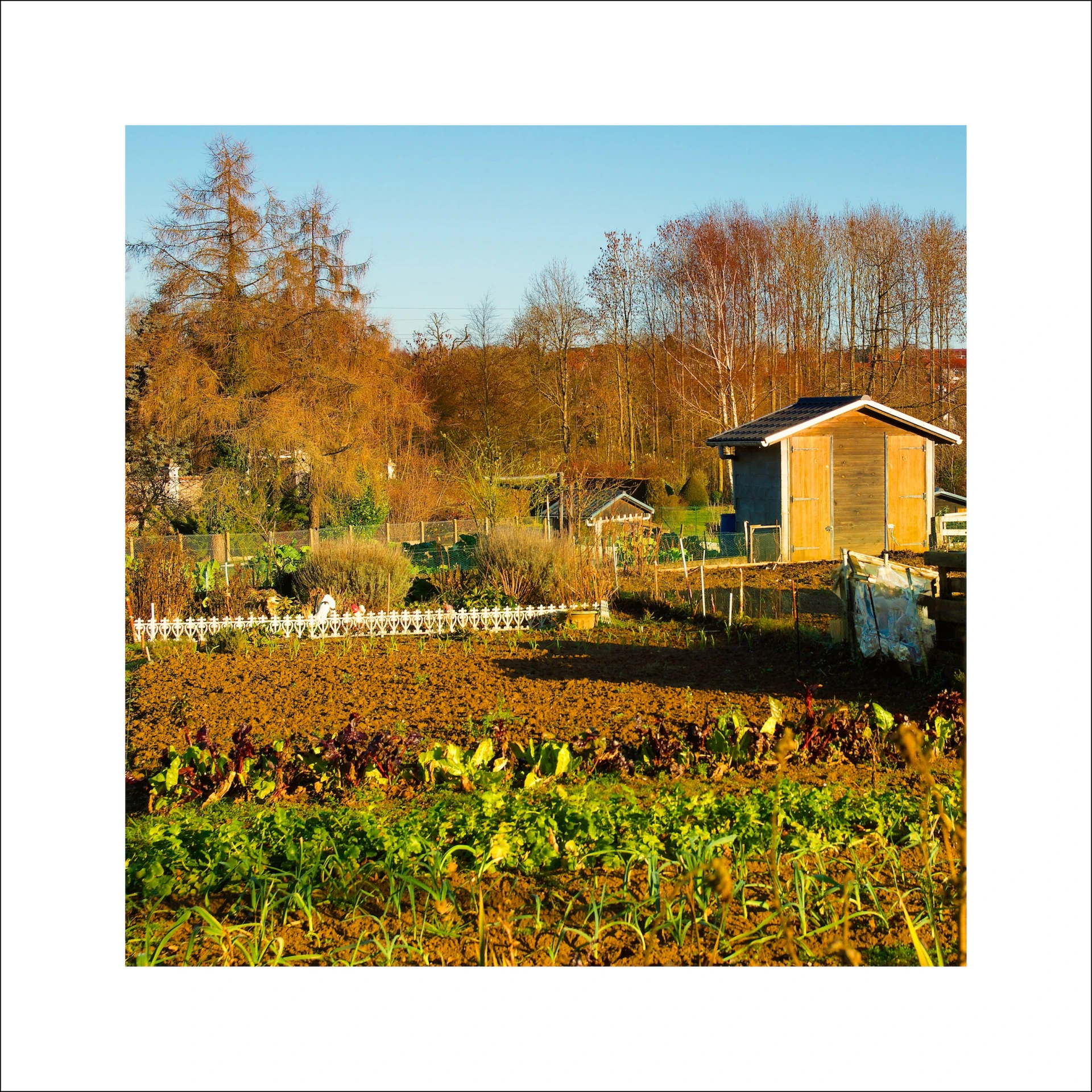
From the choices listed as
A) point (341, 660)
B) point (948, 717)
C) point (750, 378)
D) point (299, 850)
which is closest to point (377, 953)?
point (299, 850)

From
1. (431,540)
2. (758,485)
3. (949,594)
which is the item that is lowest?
(949,594)

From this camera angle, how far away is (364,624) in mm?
10555

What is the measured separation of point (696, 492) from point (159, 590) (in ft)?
58.4

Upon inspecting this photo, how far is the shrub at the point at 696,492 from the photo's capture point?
87.1 feet

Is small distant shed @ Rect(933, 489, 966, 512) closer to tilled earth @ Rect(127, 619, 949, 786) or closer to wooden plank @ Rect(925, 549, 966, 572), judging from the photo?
tilled earth @ Rect(127, 619, 949, 786)

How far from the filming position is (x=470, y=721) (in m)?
5.98

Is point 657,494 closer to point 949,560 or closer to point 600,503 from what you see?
point 600,503

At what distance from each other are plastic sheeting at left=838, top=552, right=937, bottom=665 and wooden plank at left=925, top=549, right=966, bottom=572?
328mm

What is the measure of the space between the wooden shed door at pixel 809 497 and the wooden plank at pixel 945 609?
11781mm

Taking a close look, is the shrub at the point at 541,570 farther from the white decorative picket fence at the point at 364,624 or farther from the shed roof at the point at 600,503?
the shed roof at the point at 600,503

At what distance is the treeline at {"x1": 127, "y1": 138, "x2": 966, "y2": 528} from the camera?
22.0 m

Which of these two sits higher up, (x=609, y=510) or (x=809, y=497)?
(x=809, y=497)

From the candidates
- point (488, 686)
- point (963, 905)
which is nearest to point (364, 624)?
point (488, 686)

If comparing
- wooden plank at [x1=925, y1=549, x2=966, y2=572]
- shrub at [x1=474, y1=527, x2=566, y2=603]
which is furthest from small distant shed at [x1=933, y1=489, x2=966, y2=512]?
wooden plank at [x1=925, y1=549, x2=966, y2=572]
